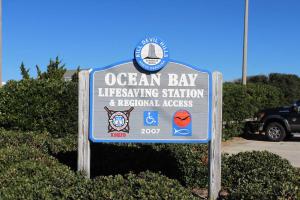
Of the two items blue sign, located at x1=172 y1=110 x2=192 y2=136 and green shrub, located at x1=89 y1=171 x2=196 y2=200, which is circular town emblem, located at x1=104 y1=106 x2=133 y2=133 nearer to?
blue sign, located at x1=172 y1=110 x2=192 y2=136

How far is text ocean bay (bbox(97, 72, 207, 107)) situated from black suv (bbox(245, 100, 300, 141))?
10.8 m

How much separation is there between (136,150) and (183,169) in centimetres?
148

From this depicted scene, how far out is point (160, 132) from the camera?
6.86 m

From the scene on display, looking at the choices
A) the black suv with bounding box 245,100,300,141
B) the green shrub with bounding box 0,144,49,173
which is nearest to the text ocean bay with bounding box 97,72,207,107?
the green shrub with bounding box 0,144,49,173

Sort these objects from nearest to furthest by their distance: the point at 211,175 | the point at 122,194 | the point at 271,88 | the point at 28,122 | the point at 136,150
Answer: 1. the point at 122,194
2. the point at 211,175
3. the point at 136,150
4. the point at 28,122
5. the point at 271,88

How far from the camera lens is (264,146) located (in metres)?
15.5

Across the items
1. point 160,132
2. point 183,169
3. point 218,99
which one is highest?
point 218,99

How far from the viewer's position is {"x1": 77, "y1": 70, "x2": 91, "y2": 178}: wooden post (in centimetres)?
677

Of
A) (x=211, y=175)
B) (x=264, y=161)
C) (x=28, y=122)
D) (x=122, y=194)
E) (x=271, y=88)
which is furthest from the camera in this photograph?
(x=271, y=88)

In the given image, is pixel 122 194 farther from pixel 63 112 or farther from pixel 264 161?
pixel 63 112

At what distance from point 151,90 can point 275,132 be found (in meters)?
A: 11.1

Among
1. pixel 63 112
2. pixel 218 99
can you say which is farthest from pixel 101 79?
pixel 63 112

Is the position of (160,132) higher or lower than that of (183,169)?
higher

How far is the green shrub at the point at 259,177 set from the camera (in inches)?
209
